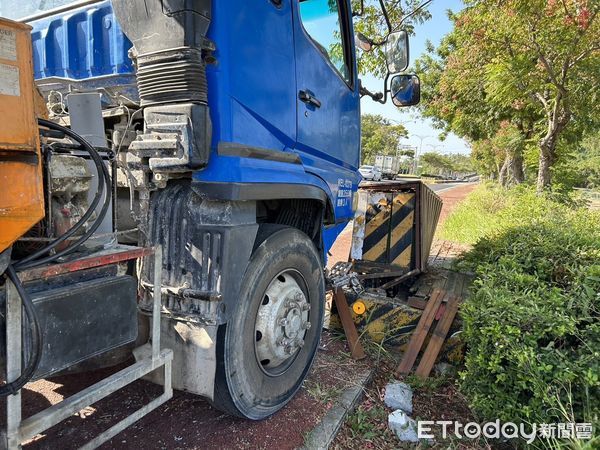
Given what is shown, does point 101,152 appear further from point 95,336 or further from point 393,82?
point 393,82

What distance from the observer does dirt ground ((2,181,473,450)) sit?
88.4 inches

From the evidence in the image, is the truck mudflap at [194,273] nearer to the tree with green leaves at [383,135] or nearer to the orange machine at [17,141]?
the orange machine at [17,141]

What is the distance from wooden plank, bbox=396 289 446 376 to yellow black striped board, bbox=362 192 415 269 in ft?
3.61

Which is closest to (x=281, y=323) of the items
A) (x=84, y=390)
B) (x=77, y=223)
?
(x=84, y=390)

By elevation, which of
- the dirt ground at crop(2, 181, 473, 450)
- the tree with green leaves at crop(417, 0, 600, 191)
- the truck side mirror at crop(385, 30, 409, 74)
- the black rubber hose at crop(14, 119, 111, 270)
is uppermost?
the tree with green leaves at crop(417, 0, 600, 191)

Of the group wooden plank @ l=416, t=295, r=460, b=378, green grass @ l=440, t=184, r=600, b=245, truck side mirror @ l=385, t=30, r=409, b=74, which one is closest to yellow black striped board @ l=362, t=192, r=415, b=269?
wooden plank @ l=416, t=295, r=460, b=378

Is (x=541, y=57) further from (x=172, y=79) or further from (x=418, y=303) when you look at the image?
(x=172, y=79)

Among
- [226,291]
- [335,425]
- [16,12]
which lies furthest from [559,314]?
[16,12]

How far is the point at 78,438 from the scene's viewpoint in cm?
222

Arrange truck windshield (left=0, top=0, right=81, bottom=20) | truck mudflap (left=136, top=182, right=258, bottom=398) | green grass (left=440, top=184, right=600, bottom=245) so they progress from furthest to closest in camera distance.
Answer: green grass (left=440, top=184, right=600, bottom=245), truck windshield (left=0, top=0, right=81, bottom=20), truck mudflap (left=136, top=182, right=258, bottom=398)

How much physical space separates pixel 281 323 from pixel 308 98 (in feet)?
4.73

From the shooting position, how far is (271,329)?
2.30 m

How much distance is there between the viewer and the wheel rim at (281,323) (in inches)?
90.6

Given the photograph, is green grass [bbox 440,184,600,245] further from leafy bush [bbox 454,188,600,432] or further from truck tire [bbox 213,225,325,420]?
truck tire [bbox 213,225,325,420]
